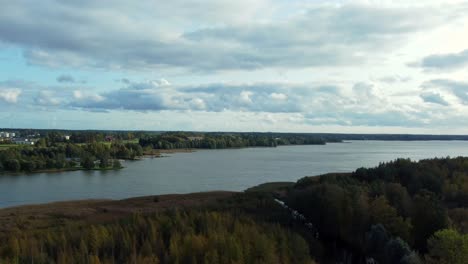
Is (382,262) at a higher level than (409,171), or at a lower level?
lower

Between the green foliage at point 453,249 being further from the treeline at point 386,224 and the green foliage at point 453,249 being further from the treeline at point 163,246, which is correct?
the treeline at point 163,246

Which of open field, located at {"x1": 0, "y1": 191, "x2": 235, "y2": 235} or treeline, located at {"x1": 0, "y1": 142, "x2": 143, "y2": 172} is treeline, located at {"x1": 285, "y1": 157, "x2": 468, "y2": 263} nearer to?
open field, located at {"x1": 0, "y1": 191, "x2": 235, "y2": 235}

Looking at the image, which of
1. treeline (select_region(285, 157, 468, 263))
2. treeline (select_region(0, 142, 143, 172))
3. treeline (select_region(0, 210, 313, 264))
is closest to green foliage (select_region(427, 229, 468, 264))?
treeline (select_region(285, 157, 468, 263))

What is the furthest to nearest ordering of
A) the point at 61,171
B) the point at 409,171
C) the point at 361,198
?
the point at 61,171 < the point at 409,171 < the point at 361,198

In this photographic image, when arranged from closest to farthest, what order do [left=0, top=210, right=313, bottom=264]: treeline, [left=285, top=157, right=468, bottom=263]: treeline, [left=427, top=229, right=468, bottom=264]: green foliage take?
[left=427, top=229, right=468, bottom=264]: green foliage → [left=0, top=210, right=313, bottom=264]: treeline → [left=285, top=157, right=468, bottom=263]: treeline

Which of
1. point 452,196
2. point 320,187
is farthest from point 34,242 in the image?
point 452,196

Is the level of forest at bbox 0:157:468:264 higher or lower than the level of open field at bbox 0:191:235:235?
higher

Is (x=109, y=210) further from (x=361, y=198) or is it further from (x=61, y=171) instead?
(x=61, y=171)
